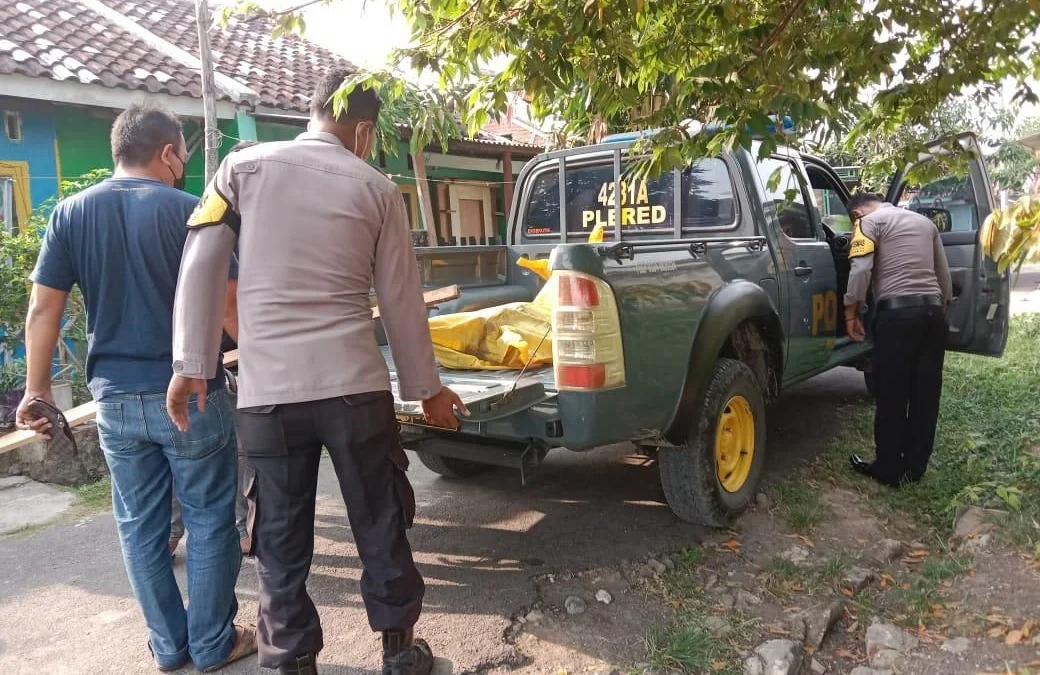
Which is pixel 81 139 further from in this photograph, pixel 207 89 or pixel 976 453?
pixel 976 453

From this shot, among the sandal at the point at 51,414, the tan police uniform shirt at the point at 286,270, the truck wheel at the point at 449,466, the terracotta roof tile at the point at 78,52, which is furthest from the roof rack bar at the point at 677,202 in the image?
the terracotta roof tile at the point at 78,52

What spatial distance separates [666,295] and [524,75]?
3.54ft

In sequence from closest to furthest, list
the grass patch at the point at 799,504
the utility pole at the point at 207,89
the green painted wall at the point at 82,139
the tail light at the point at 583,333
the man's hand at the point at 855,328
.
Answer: the tail light at the point at 583,333, the grass patch at the point at 799,504, the man's hand at the point at 855,328, the utility pole at the point at 207,89, the green painted wall at the point at 82,139

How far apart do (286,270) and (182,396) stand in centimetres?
51

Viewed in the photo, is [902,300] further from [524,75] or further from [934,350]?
[524,75]

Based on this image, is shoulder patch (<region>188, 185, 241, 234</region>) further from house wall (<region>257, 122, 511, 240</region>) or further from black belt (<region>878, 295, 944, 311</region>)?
house wall (<region>257, 122, 511, 240</region>)

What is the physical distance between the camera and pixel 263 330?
2.20 meters

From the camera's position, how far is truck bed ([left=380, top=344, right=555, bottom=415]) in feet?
9.48

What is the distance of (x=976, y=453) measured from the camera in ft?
16.2

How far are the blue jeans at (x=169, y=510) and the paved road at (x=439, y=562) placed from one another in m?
0.18

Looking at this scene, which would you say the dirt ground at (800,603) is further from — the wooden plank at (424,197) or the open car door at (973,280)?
the wooden plank at (424,197)

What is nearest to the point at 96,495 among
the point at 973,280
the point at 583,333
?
the point at 583,333

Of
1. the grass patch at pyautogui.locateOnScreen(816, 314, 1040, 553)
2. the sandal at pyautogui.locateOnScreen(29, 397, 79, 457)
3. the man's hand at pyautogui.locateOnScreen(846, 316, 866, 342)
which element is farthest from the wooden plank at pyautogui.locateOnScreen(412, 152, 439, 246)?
the sandal at pyautogui.locateOnScreen(29, 397, 79, 457)

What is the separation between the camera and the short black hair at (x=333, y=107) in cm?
236
